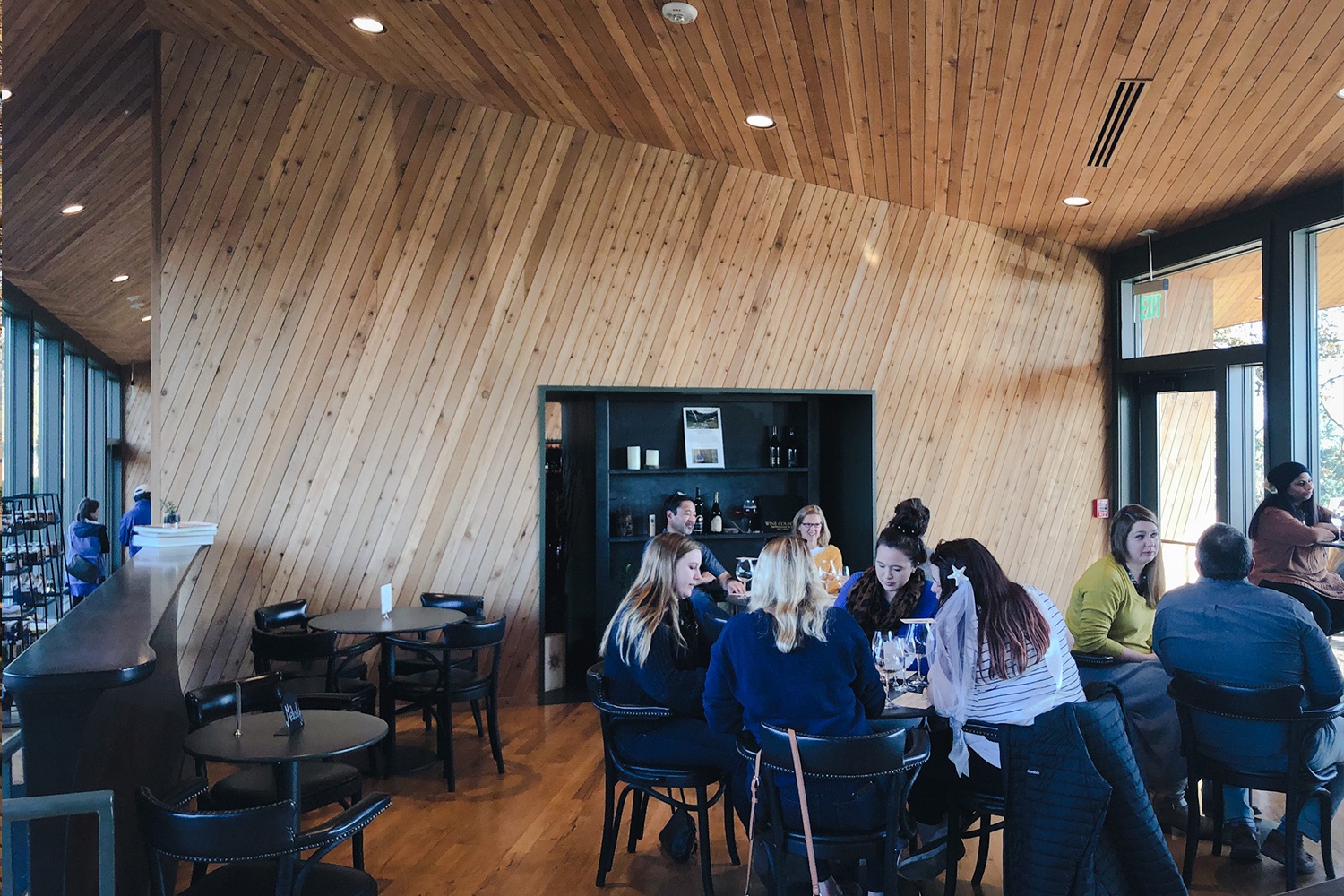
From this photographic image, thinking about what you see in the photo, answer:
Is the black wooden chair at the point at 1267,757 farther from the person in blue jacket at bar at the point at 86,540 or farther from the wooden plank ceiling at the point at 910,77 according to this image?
the person in blue jacket at bar at the point at 86,540

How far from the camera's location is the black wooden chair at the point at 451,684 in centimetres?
509

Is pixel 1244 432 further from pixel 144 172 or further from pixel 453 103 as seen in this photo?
pixel 144 172

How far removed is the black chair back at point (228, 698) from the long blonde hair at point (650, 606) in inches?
55.3

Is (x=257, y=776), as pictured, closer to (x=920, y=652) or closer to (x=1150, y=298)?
(x=920, y=652)

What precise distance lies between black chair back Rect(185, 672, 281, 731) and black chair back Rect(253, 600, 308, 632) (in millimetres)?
1497

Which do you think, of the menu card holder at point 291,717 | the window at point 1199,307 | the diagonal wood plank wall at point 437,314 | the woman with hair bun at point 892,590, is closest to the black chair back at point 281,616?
the diagonal wood plank wall at point 437,314

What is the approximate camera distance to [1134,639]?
458 cm

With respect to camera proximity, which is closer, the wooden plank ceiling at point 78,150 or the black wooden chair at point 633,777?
the black wooden chair at point 633,777

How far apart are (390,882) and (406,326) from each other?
3.68m

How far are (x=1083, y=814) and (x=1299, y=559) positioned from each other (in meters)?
3.93

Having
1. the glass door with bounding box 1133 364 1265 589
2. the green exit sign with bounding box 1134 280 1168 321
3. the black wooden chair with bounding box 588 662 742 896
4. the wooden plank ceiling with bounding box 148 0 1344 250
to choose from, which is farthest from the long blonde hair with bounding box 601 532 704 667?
the green exit sign with bounding box 1134 280 1168 321

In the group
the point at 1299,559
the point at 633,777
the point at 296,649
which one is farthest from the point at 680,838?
the point at 1299,559

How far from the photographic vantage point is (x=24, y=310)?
36.2ft

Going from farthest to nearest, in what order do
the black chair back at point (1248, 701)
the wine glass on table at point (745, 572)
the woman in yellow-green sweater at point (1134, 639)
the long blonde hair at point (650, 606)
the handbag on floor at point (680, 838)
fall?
1. the wine glass on table at point (745, 572)
2. the woman in yellow-green sweater at point (1134, 639)
3. the handbag on floor at point (680, 838)
4. the long blonde hair at point (650, 606)
5. the black chair back at point (1248, 701)
